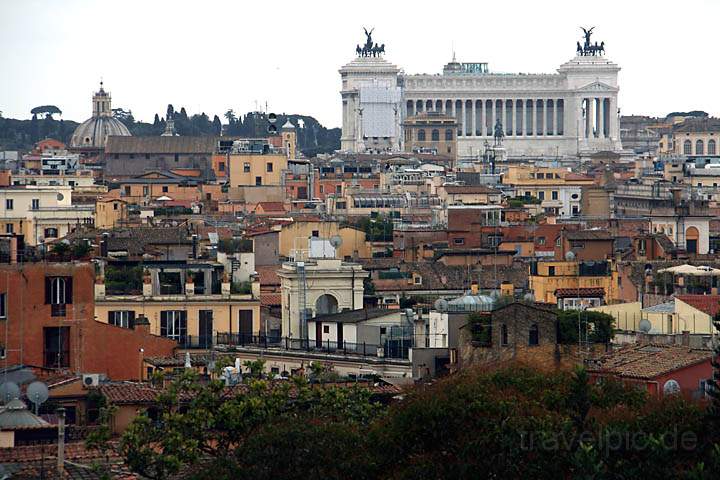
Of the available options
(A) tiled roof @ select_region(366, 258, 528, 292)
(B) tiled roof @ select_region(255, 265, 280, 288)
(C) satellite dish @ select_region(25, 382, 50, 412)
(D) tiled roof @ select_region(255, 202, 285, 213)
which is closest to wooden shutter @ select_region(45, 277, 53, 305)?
(C) satellite dish @ select_region(25, 382, 50, 412)

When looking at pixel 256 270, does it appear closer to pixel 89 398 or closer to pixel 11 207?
pixel 11 207

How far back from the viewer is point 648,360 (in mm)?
28016

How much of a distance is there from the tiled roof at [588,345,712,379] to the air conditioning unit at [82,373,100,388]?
4780mm

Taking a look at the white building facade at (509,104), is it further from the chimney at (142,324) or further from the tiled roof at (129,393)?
the tiled roof at (129,393)

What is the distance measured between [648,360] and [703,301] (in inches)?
309

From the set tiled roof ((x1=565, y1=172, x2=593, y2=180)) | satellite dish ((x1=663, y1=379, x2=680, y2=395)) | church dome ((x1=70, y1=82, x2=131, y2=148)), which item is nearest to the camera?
satellite dish ((x1=663, y1=379, x2=680, y2=395))

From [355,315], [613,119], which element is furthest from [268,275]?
[613,119]

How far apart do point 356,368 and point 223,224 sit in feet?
113

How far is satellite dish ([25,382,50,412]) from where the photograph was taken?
83.0 feet

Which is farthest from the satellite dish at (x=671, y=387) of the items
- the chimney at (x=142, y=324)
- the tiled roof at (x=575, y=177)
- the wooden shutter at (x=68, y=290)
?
the tiled roof at (x=575, y=177)

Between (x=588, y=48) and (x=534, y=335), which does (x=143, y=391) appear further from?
(x=588, y=48)

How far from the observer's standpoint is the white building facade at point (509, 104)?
154 metres

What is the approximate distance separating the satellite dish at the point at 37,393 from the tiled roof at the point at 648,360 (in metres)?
5.16

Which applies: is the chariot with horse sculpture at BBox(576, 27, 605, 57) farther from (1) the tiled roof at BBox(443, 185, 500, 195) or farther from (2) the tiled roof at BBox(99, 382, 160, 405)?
(2) the tiled roof at BBox(99, 382, 160, 405)
